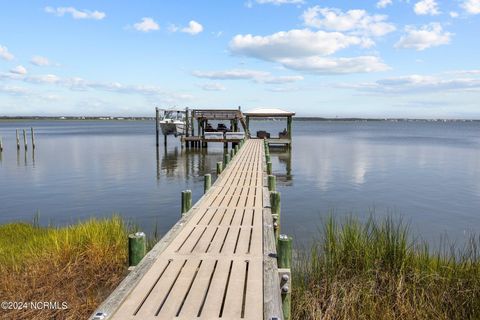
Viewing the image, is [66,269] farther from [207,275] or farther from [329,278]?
[329,278]

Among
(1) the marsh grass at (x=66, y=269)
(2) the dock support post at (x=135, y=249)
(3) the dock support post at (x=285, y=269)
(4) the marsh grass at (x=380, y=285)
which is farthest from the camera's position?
(1) the marsh grass at (x=66, y=269)

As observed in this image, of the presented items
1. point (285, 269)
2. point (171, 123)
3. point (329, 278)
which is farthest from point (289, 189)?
point (171, 123)

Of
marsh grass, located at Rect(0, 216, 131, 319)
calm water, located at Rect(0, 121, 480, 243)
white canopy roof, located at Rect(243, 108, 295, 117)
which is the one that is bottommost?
calm water, located at Rect(0, 121, 480, 243)

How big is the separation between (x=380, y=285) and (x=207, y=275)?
323cm

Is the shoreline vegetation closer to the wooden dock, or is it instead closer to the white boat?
the wooden dock

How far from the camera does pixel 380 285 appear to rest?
259 inches

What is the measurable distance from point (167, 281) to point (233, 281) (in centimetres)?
84

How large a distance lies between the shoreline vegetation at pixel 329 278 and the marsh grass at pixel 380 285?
0.01 metres

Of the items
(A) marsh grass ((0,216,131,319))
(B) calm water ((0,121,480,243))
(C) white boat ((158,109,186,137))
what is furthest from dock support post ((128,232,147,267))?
(C) white boat ((158,109,186,137))

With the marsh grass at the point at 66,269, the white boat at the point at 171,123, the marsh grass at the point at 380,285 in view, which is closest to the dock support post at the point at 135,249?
the marsh grass at the point at 66,269

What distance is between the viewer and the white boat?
1938 inches

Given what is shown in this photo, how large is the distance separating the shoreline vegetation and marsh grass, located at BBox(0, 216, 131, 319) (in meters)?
0.02

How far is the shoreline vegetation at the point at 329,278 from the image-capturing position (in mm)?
5984

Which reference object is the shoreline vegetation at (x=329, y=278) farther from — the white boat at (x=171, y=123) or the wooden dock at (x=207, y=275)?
the white boat at (x=171, y=123)
